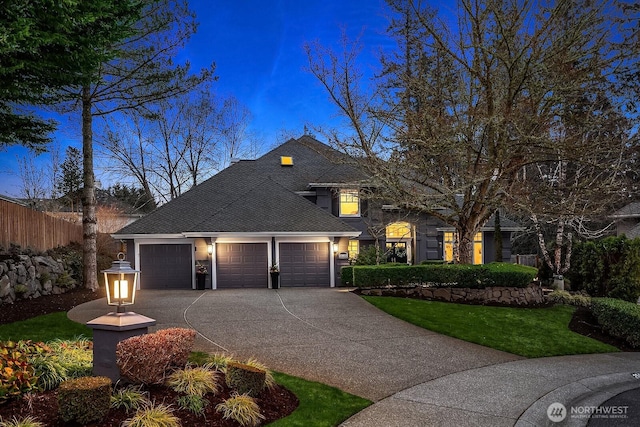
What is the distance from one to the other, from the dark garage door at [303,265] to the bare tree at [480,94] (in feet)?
17.3

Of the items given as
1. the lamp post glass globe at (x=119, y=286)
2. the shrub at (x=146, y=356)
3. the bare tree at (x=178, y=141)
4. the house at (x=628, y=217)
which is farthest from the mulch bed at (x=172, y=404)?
the bare tree at (x=178, y=141)

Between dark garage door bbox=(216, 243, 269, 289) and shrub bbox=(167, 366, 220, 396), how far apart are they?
518 inches

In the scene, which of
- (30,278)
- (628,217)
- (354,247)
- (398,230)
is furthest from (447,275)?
(628,217)

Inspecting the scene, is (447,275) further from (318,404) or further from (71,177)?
(71,177)

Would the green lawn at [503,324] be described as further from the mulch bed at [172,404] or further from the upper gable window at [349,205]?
the upper gable window at [349,205]

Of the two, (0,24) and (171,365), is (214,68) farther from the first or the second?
(171,365)

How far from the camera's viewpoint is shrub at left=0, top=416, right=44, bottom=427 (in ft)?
13.9

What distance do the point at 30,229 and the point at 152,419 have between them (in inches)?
600

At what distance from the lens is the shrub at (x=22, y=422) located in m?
4.22

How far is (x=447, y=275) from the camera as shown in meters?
15.2

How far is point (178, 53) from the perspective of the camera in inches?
717

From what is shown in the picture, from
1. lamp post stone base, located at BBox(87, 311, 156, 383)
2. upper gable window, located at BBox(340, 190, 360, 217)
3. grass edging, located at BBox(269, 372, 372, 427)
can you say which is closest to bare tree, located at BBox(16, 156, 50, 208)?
upper gable window, located at BBox(340, 190, 360, 217)

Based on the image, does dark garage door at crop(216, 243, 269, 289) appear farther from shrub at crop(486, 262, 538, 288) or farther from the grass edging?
the grass edging

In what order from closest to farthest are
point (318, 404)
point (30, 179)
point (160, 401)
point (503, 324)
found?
point (160, 401)
point (318, 404)
point (503, 324)
point (30, 179)
